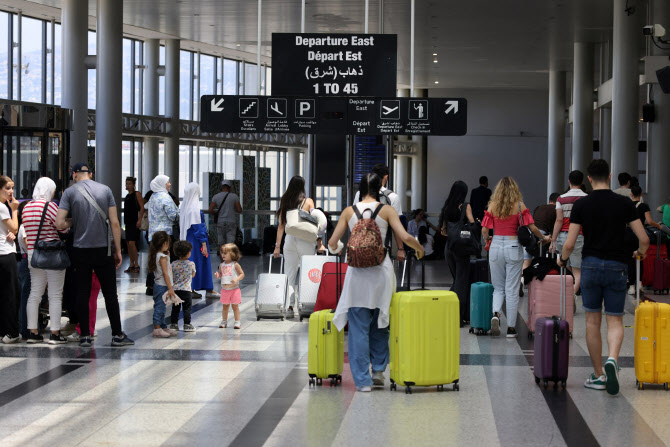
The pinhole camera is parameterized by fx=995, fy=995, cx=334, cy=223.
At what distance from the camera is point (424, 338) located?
7156 mm

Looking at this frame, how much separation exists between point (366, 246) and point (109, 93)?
13.7m

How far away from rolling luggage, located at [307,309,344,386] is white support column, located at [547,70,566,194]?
90.3 ft

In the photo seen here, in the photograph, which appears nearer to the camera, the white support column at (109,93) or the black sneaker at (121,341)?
the black sneaker at (121,341)

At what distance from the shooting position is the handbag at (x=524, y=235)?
33.0ft

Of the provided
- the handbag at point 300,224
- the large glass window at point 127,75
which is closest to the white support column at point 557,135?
the large glass window at point 127,75

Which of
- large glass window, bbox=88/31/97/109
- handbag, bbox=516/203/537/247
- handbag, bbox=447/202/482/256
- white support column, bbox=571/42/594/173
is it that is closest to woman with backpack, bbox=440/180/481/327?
handbag, bbox=447/202/482/256

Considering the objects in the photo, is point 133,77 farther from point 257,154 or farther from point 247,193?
point 257,154

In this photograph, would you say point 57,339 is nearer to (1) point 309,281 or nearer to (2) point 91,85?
(1) point 309,281

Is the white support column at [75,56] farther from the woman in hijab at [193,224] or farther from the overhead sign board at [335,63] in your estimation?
the woman in hijab at [193,224]

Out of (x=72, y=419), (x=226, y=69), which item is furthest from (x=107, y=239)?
(x=226, y=69)

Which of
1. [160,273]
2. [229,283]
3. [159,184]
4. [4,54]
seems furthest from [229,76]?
[160,273]

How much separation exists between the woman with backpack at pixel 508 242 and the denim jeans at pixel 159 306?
3.41m

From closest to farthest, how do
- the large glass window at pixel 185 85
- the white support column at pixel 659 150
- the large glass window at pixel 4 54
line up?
the white support column at pixel 659 150 < the large glass window at pixel 4 54 < the large glass window at pixel 185 85

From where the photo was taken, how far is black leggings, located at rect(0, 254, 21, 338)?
31.6 ft
